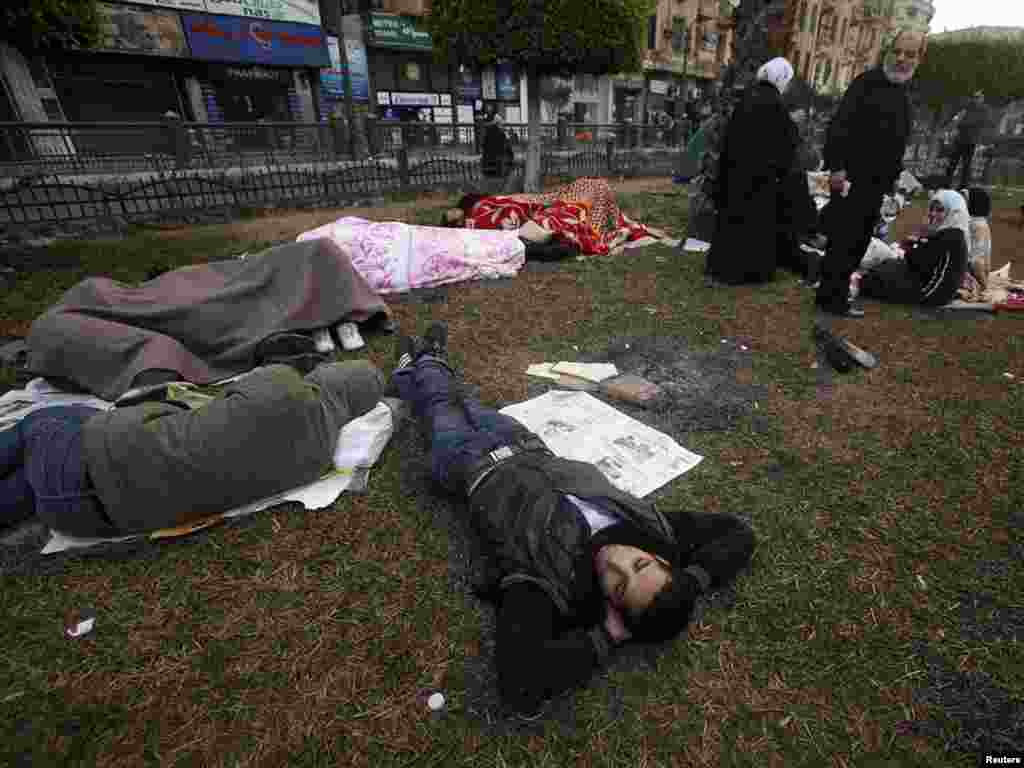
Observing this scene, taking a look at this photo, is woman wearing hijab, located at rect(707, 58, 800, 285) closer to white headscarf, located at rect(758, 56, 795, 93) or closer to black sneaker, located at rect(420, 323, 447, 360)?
white headscarf, located at rect(758, 56, 795, 93)

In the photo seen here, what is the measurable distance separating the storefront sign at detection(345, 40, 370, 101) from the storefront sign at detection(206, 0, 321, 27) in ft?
6.05

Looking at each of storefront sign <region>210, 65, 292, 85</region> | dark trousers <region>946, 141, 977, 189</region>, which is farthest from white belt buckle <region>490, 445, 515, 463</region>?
storefront sign <region>210, 65, 292, 85</region>

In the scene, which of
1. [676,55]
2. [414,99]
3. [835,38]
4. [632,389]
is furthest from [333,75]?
[835,38]

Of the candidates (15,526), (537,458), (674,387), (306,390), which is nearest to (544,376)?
(674,387)

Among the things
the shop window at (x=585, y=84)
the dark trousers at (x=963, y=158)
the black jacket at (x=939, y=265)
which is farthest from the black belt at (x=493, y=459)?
the shop window at (x=585, y=84)

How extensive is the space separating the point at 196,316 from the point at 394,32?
24.3m

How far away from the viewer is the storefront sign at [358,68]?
21.3 metres

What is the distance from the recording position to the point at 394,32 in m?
22.3

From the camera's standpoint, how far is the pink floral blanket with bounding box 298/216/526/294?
5047 mm

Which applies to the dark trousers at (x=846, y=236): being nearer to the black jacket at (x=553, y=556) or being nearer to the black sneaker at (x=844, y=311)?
the black sneaker at (x=844, y=311)

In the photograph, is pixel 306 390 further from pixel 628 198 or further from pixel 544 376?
pixel 628 198

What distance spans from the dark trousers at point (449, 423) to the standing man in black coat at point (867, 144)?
12.1 feet

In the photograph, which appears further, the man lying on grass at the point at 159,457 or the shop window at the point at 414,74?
the shop window at the point at 414,74

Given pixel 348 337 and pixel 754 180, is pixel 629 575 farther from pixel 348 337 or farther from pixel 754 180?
pixel 754 180
